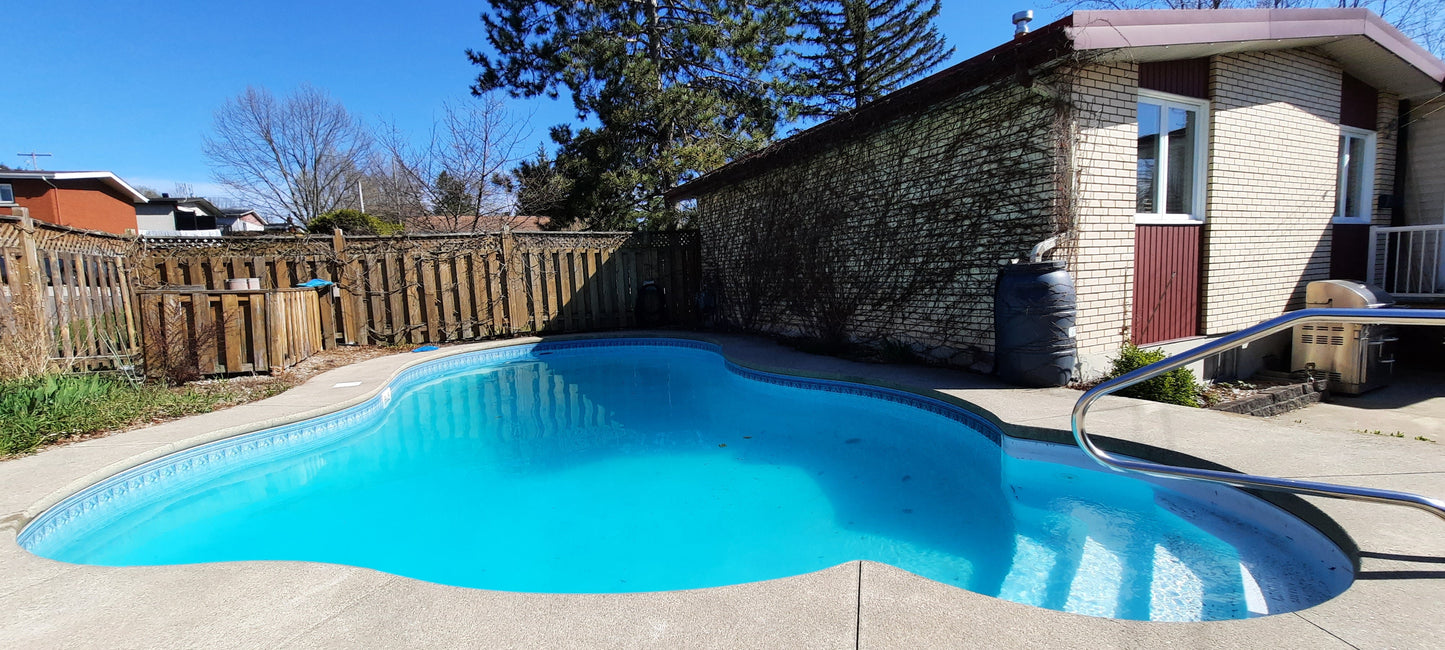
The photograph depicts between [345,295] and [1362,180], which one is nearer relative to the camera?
[1362,180]

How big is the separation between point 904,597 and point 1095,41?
4690 mm

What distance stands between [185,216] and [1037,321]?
37.3 meters

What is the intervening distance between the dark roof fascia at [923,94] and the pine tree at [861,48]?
34.1ft

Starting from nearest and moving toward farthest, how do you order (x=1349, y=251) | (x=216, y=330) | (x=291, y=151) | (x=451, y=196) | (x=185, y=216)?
(x=216, y=330) → (x=1349, y=251) → (x=451, y=196) → (x=291, y=151) → (x=185, y=216)

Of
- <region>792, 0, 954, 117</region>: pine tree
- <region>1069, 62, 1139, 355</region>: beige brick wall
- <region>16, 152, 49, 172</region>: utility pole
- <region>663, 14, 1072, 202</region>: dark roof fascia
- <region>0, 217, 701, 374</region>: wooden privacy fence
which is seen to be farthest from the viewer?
<region>16, 152, 49, 172</region>: utility pole

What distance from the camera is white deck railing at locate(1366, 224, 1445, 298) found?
267 inches

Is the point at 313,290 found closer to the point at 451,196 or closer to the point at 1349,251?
the point at 451,196

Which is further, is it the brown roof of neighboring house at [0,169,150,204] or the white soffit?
the brown roof of neighboring house at [0,169,150,204]

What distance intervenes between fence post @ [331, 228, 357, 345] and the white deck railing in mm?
13963

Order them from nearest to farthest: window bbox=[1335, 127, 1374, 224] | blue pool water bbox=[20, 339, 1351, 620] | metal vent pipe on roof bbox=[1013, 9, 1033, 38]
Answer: blue pool water bbox=[20, 339, 1351, 620]
metal vent pipe on roof bbox=[1013, 9, 1033, 38]
window bbox=[1335, 127, 1374, 224]

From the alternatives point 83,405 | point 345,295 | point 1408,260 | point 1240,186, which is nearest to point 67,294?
point 83,405

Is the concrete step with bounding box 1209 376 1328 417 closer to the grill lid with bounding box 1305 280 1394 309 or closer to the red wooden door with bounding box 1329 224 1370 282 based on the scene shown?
the grill lid with bounding box 1305 280 1394 309

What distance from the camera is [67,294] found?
5.88m

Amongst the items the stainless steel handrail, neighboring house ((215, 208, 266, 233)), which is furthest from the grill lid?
neighboring house ((215, 208, 266, 233))
